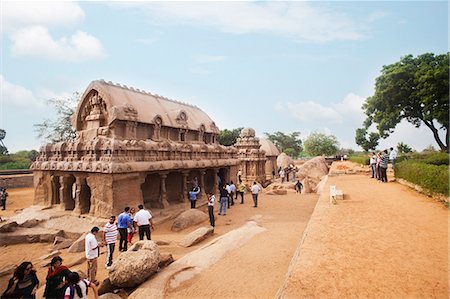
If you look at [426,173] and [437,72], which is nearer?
[426,173]

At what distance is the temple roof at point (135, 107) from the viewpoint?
575 inches

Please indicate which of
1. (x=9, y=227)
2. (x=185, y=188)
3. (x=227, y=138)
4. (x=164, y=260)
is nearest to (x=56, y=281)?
(x=164, y=260)

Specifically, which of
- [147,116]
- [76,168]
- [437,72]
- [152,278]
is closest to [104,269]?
[152,278]

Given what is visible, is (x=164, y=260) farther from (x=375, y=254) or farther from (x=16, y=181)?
(x=16, y=181)

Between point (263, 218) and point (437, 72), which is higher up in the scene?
point (437, 72)

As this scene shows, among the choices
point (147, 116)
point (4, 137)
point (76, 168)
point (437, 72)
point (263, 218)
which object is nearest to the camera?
point (76, 168)

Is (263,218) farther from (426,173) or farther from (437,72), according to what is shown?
(437,72)

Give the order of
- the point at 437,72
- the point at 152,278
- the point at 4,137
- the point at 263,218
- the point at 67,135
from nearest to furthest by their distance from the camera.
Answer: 1. the point at 152,278
2. the point at 263,218
3. the point at 437,72
4. the point at 67,135
5. the point at 4,137

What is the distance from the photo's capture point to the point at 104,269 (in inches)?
331

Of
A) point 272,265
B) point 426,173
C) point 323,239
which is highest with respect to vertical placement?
point 426,173

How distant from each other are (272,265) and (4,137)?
233ft

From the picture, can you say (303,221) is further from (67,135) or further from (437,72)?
(67,135)

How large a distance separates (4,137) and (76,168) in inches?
2379

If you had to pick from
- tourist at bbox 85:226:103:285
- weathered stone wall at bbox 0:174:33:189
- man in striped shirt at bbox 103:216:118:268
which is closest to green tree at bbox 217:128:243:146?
weathered stone wall at bbox 0:174:33:189
